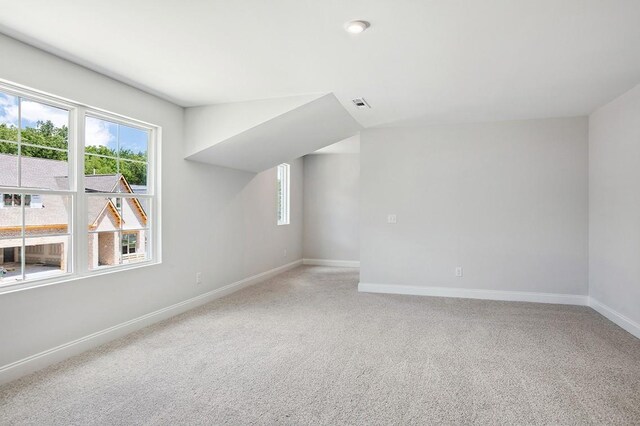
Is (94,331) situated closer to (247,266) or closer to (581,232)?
(247,266)

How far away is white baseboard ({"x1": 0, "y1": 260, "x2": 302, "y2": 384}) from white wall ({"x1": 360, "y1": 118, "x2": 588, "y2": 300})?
7.78 feet

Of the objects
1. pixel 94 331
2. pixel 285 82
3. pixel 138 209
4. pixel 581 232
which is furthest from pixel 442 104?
pixel 94 331

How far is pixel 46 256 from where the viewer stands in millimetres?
2980

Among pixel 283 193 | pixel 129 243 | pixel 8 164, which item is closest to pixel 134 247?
pixel 129 243

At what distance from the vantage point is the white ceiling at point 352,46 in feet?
7.47

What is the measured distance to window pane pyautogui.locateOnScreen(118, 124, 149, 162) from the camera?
3739 millimetres

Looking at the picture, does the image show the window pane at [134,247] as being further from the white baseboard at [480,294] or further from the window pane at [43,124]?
the white baseboard at [480,294]

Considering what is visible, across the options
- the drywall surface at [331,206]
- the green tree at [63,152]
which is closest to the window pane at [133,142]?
the green tree at [63,152]

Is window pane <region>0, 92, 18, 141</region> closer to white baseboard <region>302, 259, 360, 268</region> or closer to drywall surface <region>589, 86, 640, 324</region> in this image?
drywall surface <region>589, 86, 640, 324</region>

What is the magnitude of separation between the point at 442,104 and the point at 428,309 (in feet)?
7.91

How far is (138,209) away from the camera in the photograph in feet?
12.9

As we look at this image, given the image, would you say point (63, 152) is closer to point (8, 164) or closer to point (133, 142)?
point (8, 164)

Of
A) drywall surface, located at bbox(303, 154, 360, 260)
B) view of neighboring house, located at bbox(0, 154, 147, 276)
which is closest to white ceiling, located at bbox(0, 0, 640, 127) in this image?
view of neighboring house, located at bbox(0, 154, 147, 276)

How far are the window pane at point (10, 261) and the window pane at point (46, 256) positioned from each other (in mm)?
48
